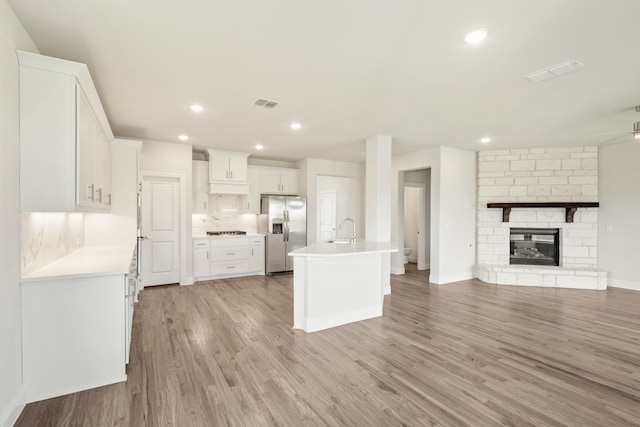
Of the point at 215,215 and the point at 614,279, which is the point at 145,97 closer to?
the point at 215,215

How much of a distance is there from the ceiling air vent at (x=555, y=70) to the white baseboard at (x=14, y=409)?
4.62 m

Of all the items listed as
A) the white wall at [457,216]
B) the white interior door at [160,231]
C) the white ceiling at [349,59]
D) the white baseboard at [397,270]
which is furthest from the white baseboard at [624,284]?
the white interior door at [160,231]

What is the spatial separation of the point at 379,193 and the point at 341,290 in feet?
6.30

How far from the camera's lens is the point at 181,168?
18.2 feet

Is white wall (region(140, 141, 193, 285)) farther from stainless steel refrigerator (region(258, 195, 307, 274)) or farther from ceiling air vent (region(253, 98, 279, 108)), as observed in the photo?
ceiling air vent (region(253, 98, 279, 108))

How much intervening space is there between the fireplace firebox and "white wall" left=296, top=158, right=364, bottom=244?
3.36m

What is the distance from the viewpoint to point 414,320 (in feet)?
12.4

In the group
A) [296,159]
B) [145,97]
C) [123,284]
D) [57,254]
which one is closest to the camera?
[123,284]

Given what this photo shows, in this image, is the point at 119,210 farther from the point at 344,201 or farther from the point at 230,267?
the point at 344,201

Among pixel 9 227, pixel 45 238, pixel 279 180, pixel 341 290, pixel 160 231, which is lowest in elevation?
pixel 341 290

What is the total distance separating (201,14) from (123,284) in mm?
2045

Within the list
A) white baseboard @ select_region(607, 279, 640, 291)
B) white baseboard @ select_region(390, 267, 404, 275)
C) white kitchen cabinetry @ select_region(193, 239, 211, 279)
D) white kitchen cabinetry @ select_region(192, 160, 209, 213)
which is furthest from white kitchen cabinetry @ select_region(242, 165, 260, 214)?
white baseboard @ select_region(607, 279, 640, 291)

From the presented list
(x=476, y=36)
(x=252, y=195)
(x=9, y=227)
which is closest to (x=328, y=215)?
(x=252, y=195)

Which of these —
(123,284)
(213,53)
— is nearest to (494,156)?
(213,53)
